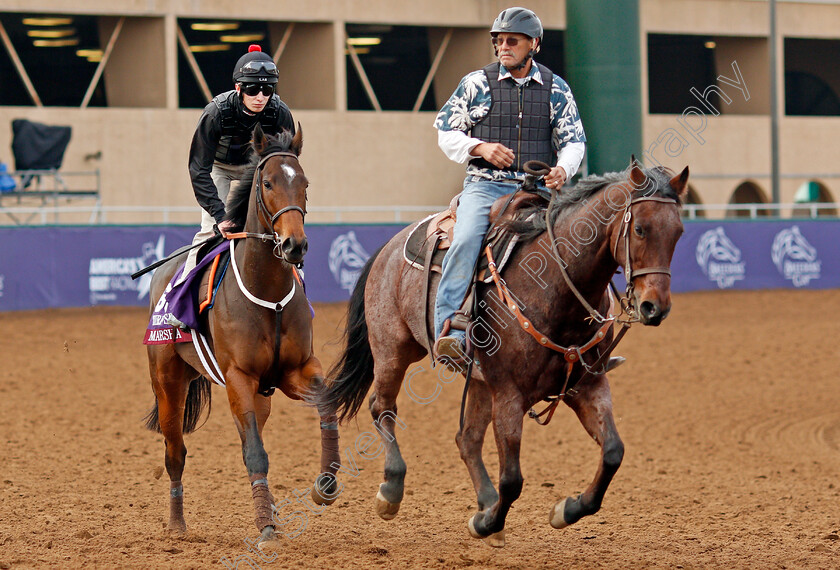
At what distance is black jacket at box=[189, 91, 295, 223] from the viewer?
6590 mm

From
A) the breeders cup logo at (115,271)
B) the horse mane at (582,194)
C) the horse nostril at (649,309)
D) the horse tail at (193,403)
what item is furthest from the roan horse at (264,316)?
the breeders cup logo at (115,271)

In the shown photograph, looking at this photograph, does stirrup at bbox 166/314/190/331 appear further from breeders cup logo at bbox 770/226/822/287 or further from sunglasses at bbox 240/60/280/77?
breeders cup logo at bbox 770/226/822/287

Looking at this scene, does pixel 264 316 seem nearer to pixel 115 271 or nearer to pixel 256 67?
pixel 256 67

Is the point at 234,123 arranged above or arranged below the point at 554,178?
above

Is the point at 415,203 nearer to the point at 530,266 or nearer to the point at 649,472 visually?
the point at 649,472

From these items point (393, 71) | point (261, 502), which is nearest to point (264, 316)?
point (261, 502)

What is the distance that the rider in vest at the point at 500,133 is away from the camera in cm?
578

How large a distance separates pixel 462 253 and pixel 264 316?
1.25m

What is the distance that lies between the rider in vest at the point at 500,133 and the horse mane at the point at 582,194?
0.63 feet

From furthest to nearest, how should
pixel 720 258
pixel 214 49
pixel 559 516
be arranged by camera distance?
pixel 214 49 → pixel 720 258 → pixel 559 516

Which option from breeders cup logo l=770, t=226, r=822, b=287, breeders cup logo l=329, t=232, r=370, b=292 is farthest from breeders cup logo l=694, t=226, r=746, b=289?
breeders cup logo l=329, t=232, r=370, b=292

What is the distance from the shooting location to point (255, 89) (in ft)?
21.2

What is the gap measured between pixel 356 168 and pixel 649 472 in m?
17.0

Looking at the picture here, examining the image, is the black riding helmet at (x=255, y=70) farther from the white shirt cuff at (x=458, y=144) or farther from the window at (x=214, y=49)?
the window at (x=214, y=49)
